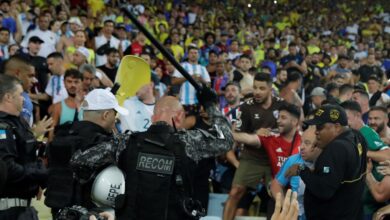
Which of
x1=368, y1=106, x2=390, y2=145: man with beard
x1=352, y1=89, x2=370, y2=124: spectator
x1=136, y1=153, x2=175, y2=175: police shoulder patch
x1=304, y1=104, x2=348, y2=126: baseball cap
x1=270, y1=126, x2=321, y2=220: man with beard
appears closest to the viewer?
x1=136, y1=153, x2=175, y2=175: police shoulder patch

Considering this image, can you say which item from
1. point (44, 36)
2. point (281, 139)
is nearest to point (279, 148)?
point (281, 139)

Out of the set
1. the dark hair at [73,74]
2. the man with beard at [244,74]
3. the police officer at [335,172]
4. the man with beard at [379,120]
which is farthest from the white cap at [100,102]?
the man with beard at [244,74]

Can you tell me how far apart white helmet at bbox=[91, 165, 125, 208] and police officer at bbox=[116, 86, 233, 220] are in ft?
0.24

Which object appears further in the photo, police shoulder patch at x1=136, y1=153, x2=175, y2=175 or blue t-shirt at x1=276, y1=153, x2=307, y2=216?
blue t-shirt at x1=276, y1=153, x2=307, y2=216

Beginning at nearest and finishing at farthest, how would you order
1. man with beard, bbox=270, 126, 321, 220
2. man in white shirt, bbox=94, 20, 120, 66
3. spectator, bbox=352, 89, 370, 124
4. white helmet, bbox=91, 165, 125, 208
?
white helmet, bbox=91, 165, 125, 208
man with beard, bbox=270, 126, 321, 220
spectator, bbox=352, 89, 370, 124
man in white shirt, bbox=94, 20, 120, 66

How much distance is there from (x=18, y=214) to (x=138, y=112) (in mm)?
3538

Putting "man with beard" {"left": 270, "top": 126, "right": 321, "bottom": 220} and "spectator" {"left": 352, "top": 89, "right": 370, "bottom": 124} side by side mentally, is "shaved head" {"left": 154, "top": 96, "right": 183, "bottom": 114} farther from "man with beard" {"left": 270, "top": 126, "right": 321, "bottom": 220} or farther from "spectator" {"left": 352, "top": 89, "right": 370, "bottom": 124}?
"spectator" {"left": 352, "top": 89, "right": 370, "bottom": 124}

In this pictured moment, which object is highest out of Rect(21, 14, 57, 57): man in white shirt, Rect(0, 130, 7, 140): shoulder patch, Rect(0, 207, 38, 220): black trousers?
Rect(21, 14, 57, 57): man in white shirt

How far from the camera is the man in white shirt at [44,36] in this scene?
506 inches

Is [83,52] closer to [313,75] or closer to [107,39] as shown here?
[107,39]

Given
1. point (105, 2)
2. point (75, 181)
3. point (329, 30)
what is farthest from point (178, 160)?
point (329, 30)

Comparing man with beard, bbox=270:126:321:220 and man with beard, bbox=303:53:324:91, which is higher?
man with beard, bbox=303:53:324:91

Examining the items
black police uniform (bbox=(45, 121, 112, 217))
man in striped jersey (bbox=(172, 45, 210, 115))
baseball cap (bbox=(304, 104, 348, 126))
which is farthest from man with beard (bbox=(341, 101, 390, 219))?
man in striped jersey (bbox=(172, 45, 210, 115))

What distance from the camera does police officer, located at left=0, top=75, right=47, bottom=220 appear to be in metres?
4.94
